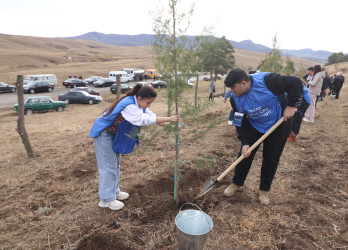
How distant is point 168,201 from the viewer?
11.3 ft

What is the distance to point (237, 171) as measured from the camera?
345 centimetres

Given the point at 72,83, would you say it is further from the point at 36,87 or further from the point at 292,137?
the point at 292,137

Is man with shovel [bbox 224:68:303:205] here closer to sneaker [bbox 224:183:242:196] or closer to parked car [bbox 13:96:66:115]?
sneaker [bbox 224:183:242:196]

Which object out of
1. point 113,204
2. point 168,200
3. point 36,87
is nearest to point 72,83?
point 36,87

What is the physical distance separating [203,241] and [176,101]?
1.73 metres

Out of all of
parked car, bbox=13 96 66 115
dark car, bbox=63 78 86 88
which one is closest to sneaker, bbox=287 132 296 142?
parked car, bbox=13 96 66 115

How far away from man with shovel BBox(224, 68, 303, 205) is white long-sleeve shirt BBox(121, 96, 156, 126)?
1.05 metres

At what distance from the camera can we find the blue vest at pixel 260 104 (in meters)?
2.75

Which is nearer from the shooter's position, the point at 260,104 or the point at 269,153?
the point at 260,104

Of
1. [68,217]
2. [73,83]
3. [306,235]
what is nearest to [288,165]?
[306,235]

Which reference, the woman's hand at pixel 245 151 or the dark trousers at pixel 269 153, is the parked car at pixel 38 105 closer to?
the dark trousers at pixel 269 153

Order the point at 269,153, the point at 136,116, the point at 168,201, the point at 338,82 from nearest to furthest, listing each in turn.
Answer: the point at 136,116 < the point at 269,153 < the point at 168,201 < the point at 338,82

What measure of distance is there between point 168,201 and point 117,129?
1.47 metres

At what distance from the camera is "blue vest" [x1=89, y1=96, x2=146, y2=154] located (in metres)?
2.72
